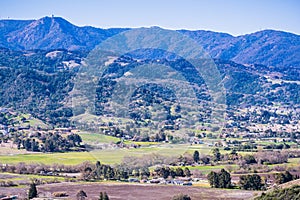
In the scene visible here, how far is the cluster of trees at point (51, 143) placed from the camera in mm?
56812

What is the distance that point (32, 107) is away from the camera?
80000 millimetres

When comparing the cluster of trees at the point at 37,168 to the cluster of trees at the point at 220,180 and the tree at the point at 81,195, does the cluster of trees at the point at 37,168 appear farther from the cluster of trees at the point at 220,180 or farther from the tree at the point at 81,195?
the cluster of trees at the point at 220,180

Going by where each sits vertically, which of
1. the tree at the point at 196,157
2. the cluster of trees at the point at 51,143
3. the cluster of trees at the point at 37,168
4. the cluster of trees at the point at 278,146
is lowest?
the cluster of trees at the point at 37,168

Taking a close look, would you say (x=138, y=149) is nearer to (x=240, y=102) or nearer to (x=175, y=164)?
(x=175, y=164)

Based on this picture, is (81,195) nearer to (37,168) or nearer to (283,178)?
(37,168)

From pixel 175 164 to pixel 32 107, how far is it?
125 feet

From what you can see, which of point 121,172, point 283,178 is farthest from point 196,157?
point 283,178

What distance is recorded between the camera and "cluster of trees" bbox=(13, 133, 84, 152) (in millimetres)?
56812

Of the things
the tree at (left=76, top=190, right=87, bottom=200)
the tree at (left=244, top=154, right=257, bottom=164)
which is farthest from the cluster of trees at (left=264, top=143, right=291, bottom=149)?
the tree at (left=76, top=190, right=87, bottom=200)

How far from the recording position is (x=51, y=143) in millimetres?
57250

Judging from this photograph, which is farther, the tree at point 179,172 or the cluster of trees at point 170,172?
the tree at point 179,172

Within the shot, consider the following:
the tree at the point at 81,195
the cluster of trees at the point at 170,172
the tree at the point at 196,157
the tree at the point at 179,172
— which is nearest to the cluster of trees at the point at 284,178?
the cluster of trees at the point at 170,172

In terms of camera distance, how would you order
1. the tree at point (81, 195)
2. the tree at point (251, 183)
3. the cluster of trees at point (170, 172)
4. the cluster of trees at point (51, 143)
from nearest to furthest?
the tree at point (81, 195) < the tree at point (251, 183) < the cluster of trees at point (170, 172) < the cluster of trees at point (51, 143)

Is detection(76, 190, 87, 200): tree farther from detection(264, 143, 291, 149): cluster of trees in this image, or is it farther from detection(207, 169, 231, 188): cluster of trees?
detection(264, 143, 291, 149): cluster of trees
